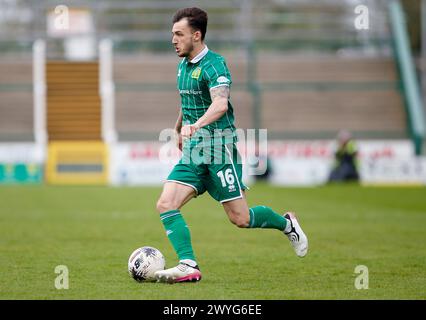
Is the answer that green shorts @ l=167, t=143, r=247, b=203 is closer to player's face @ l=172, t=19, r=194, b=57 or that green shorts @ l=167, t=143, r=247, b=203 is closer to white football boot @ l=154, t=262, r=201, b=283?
white football boot @ l=154, t=262, r=201, b=283

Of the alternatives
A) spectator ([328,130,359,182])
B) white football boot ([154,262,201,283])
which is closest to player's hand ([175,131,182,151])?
white football boot ([154,262,201,283])

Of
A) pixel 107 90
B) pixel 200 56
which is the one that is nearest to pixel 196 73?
pixel 200 56

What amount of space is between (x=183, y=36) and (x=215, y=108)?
0.73 m

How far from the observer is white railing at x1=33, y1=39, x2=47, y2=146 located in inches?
1164

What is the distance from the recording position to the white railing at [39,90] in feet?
97.0

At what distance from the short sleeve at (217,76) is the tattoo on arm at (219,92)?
34mm

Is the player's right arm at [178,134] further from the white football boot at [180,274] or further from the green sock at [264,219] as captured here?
the white football boot at [180,274]

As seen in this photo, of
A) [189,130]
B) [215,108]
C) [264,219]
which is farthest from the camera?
[264,219]

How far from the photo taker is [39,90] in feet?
103

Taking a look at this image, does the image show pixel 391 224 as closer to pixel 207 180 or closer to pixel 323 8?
pixel 207 180

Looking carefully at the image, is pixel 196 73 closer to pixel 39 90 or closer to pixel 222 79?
pixel 222 79

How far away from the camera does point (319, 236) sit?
1240cm

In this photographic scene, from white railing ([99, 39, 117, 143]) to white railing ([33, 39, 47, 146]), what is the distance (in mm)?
1972
